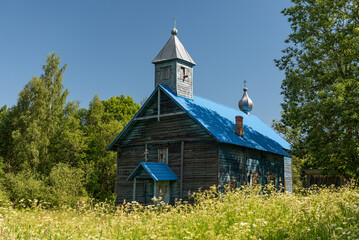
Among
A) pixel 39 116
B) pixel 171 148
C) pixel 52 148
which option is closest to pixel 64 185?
pixel 52 148

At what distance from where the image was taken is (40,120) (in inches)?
1383

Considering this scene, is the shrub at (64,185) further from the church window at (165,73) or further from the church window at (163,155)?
the church window at (165,73)

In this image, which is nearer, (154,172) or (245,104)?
(154,172)

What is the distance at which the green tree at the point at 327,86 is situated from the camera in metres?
19.9

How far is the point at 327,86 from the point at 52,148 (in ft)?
95.2

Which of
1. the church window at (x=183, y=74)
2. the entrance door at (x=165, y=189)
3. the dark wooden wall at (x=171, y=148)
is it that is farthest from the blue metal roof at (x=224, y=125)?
the entrance door at (x=165, y=189)

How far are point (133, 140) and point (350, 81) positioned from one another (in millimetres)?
14436

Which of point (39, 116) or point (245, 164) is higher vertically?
point (39, 116)

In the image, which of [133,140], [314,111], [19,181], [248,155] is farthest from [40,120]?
[314,111]

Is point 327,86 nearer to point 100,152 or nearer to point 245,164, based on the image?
point 245,164

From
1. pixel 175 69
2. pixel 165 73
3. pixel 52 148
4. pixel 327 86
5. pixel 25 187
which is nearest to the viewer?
pixel 327 86

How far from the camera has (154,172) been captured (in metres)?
20.5

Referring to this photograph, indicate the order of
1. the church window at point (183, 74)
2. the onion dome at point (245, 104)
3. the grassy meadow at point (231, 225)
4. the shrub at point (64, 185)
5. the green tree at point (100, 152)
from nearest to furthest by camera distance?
the grassy meadow at point (231, 225) → the church window at point (183, 74) → the shrub at point (64, 185) → the onion dome at point (245, 104) → the green tree at point (100, 152)

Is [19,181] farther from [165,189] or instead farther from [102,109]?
[165,189]
